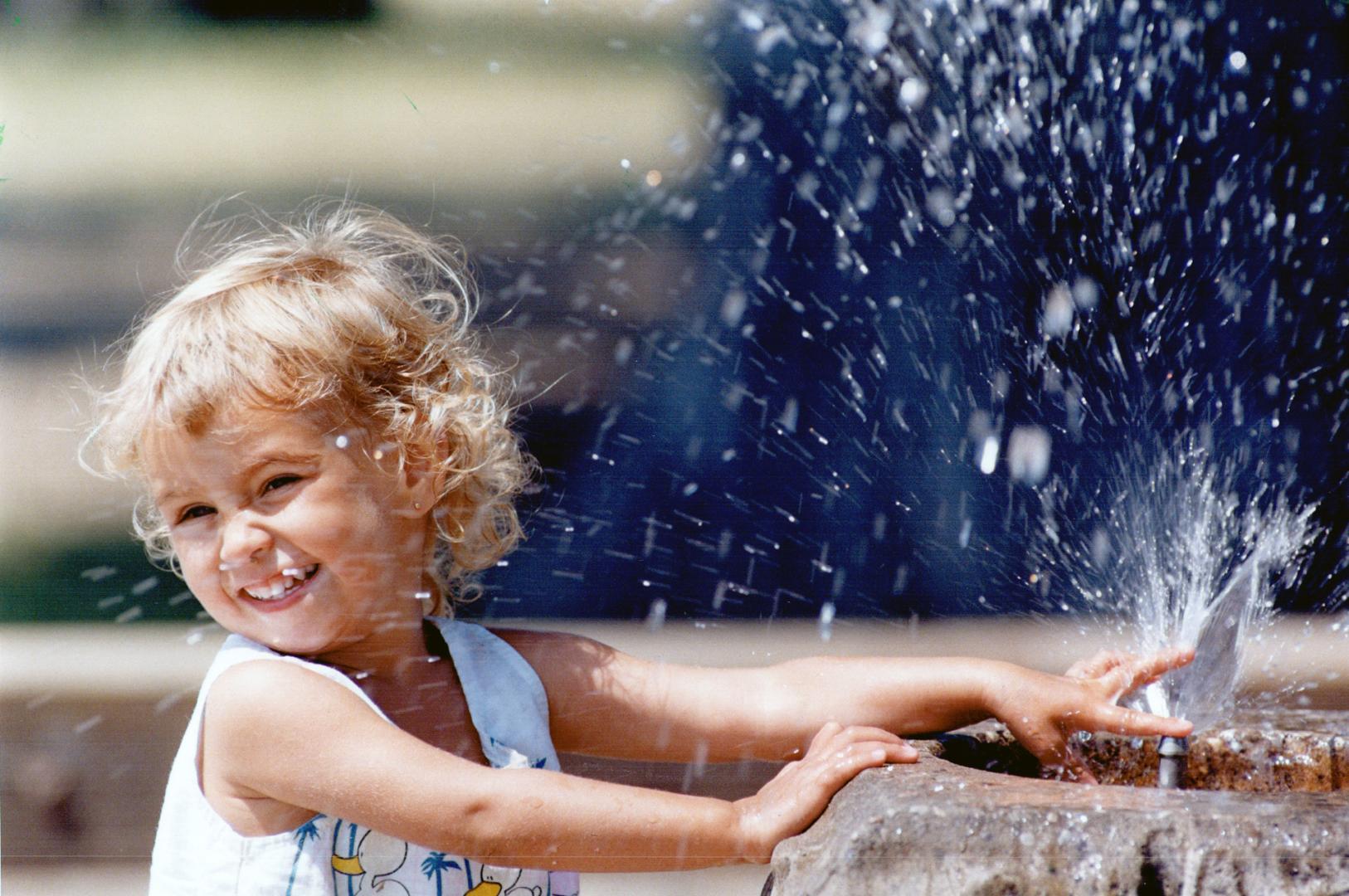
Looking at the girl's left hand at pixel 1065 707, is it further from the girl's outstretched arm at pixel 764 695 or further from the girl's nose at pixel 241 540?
the girl's nose at pixel 241 540

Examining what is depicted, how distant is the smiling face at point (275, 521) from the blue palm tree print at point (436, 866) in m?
0.22

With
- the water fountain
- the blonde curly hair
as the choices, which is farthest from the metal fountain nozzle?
the water fountain

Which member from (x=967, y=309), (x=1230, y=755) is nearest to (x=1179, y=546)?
(x=967, y=309)

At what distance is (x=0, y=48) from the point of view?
2252 millimetres

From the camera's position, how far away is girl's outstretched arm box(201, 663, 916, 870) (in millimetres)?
1013

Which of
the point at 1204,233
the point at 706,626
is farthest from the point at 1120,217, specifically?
the point at 706,626

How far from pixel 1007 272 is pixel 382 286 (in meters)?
1.19

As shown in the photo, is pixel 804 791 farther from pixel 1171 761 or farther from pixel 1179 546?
pixel 1179 546

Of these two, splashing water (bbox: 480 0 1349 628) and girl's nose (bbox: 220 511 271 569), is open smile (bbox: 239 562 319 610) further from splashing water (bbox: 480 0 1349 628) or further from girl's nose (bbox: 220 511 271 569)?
splashing water (bbox: 480 0 1349 628)

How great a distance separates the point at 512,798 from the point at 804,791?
23 cm

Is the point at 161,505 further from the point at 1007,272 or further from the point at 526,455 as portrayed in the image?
the point at 1007,272

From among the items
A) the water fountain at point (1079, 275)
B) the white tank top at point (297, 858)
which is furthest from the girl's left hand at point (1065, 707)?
the water fountain at point (1079, 275)

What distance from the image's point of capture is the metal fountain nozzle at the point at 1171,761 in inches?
43.5

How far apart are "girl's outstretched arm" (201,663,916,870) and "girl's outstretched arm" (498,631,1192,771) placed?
0.71 ft
